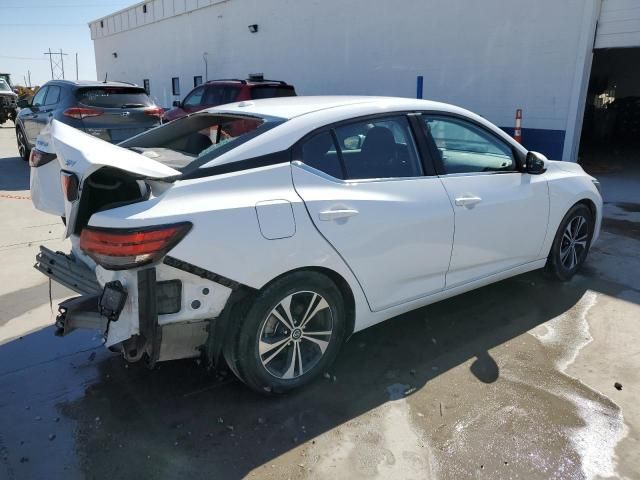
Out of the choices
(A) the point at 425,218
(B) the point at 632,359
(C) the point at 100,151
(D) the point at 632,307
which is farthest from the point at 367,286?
(D) the point at 632,307

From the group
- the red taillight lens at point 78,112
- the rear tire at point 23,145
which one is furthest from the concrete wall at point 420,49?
the rear tire at point 23,145

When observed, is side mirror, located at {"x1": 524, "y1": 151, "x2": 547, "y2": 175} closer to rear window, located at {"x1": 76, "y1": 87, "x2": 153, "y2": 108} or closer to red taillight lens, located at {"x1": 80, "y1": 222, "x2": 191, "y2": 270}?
red taillight lens, located at {"x1": 80, "y1": 222, "x2": 191, "y2": 270}

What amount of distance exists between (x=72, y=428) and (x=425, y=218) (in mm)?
2286

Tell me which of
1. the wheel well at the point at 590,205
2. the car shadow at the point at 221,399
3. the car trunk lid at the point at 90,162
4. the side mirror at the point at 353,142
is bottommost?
the car shadow at the point at 221,399

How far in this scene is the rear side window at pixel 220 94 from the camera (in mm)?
10719

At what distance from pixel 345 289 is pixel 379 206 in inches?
20.4

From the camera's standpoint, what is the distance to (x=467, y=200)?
11.2 ft

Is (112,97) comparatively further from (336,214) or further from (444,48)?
(336,214)

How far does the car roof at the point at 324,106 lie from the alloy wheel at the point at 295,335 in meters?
1.05

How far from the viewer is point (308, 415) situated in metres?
2.86

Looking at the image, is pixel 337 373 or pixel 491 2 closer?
pixel 337 373

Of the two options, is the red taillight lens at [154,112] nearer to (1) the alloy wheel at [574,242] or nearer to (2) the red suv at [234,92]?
(2) the red suv at [234,92]

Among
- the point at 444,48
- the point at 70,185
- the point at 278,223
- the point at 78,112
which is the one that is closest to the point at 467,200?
the point at 278,223

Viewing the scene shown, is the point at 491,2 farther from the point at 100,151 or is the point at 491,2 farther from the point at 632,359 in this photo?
the point at 100,151
